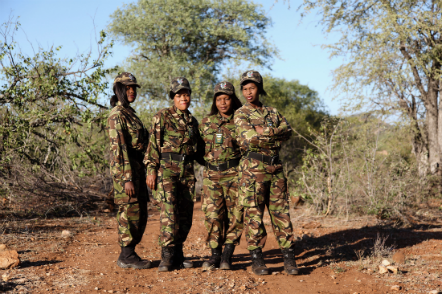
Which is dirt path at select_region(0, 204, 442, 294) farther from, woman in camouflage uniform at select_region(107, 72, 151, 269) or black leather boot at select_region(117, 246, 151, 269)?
woman in camouflage uniform at select_region(107, 72, 151, 269)

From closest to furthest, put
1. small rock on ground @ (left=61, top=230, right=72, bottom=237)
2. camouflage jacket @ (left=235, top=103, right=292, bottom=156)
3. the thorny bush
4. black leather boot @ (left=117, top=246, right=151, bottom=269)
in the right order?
camouflage jacket @ (left=235, top=103, right=292, bottom=156), black leather boot @ (left=117, top=246, right=151, bottom=269), small rock on ground @ (left=61, top=230, right=72, bottom=237), the thorny bush

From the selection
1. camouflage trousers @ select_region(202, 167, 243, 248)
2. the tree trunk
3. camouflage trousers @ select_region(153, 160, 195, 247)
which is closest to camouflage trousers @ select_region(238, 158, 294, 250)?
camouflage trousers @ select_region(202, 167, 243, 248)

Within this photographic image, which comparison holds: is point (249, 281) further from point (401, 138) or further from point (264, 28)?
point (264, 28)

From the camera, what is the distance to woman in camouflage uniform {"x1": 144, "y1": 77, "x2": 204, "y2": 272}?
14.0ft

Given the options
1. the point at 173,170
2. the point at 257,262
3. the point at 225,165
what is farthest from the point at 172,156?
the point at 257,262

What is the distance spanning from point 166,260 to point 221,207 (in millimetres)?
816

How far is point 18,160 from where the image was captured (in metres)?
7.74

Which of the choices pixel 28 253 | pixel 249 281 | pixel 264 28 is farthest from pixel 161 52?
pixel 249 281

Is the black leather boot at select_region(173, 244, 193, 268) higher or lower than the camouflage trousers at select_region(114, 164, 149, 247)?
lower

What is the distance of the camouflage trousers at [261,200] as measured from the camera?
4.21m

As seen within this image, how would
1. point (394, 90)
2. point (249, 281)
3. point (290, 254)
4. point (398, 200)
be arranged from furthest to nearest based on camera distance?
point (394, 90) → point (398, 200) → point (290, 254) → point (249, 281)

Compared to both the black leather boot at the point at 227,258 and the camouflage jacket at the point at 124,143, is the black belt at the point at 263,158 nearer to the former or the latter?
the black leather boot at the point at 227,258

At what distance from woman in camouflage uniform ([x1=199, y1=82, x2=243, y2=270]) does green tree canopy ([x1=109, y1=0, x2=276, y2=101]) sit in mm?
12046

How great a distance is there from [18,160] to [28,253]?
11.1 ft
